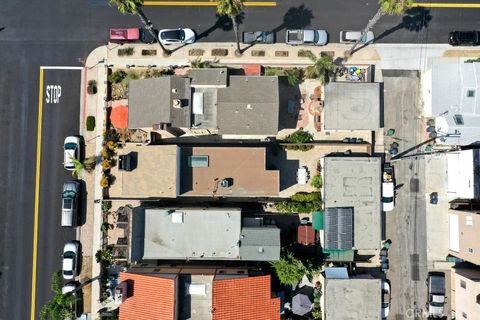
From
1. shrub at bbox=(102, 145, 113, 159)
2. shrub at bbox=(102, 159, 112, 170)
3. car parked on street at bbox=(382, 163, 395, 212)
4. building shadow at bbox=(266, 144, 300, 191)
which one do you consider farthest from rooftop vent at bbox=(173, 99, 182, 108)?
car parked on street at bbox=(382, 163, 395, 212)

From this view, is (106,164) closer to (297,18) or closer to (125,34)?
(125,34)

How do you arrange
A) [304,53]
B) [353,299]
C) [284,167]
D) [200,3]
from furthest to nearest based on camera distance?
[200,3], [304,53], [284,167], [353,299]

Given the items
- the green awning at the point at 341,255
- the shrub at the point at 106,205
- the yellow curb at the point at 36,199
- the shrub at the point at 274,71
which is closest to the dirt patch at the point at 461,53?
the shrub at the point at 274,71

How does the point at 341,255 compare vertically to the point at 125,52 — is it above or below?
below

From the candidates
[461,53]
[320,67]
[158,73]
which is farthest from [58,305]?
[461,53]

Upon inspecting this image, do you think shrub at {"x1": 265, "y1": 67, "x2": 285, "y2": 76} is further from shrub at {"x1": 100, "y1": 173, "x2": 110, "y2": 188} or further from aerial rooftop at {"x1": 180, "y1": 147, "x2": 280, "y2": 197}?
shrub at {"x1": 100, "y1": 173, "x2": 110, "y2": 188}

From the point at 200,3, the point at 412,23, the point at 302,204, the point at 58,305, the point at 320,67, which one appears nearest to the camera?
the point at 58,305

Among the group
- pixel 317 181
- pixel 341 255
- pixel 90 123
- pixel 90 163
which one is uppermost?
pixel 90 123

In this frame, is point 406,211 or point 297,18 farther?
point 297,18
